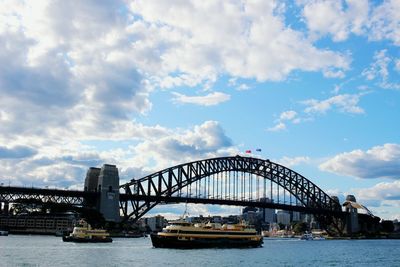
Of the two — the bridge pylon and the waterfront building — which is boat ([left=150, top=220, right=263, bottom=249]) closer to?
the bridge pylon

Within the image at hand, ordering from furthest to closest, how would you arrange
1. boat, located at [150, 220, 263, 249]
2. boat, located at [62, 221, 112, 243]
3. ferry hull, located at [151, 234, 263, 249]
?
boat, located at [62, 221, 112, 243] → boat, located at [150, 220, 263, 249] → ferry hull, located at [151, 234, 263, 249]

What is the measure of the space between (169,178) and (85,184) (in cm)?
2524

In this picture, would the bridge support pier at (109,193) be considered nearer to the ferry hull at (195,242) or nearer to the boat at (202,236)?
the boat at (202,236)

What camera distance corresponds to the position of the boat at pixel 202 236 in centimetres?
9212

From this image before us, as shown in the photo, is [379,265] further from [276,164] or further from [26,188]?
[276,164]

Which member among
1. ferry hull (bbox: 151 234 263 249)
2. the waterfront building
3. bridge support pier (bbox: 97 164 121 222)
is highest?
bridge support pier (bbox: 97 164 121 222)

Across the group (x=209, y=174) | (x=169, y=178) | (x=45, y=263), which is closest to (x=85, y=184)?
(x=169, y=178)

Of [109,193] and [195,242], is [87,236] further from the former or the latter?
[109,193]

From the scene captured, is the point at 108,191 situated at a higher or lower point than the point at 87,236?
higher

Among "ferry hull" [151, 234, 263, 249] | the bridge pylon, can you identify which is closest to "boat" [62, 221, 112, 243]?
"ferry hull" [151, 234, 263, 249]

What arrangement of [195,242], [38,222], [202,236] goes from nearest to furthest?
[195,242], [202,236], [38,222]

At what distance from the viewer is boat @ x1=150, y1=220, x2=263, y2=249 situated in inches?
3627

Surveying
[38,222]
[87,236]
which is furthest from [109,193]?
[38,222]

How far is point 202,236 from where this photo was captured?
94.8 m
